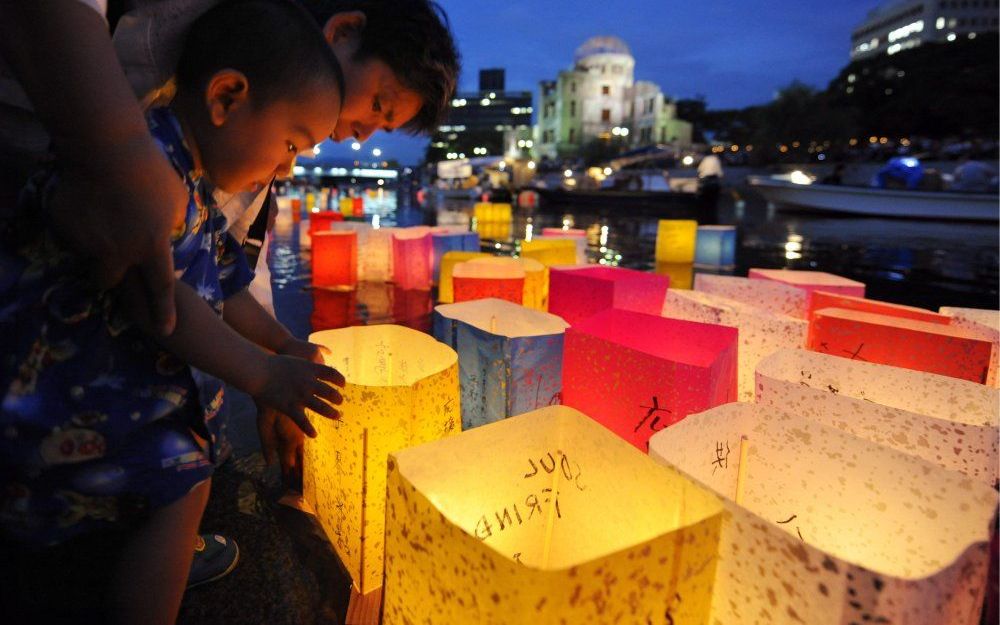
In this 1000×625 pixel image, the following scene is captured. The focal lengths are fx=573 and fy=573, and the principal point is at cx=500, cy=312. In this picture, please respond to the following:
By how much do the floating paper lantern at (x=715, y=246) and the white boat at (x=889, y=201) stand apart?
9427mm

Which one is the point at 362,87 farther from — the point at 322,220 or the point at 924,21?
the point at 924,21

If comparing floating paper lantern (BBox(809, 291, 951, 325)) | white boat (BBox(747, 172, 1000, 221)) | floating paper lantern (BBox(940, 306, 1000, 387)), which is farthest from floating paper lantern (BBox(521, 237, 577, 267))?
white boat (BBox(747, 172, 1000, 221))

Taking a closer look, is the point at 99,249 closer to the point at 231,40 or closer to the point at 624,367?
the point at 231,40

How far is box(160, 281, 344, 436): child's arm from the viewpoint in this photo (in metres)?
0.96

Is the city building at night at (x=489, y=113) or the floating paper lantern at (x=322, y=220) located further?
the city building at night at (x=489, y=113)

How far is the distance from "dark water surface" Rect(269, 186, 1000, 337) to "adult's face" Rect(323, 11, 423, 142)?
206cm

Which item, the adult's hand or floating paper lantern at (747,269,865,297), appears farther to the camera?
floating paper lantern at (747,269,865,297)

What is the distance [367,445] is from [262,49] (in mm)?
765

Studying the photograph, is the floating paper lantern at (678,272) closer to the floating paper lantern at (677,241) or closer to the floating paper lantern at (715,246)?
the floating paper lantern at (677,241)

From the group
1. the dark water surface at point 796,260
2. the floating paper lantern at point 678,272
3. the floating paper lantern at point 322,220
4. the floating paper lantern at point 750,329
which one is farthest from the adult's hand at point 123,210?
the floating paper lantern at point 322,220

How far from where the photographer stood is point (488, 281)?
2.77 meters

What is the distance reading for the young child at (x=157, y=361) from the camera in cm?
91

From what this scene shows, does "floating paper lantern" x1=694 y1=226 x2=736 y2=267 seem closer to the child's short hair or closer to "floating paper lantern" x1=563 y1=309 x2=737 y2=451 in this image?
"floating paper lantern" x1=563 y1=309 x2=737 y2=451

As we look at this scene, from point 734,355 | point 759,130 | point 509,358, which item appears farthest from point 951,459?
point 759,130
